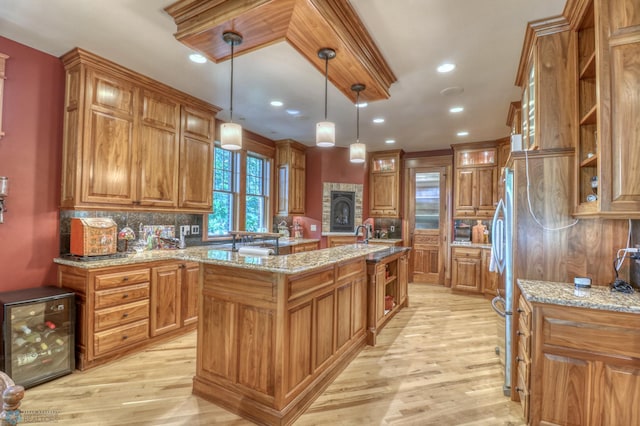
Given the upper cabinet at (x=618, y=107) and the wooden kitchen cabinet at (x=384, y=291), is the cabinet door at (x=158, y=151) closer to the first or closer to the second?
the wooden kitchen cabinet at (x=384, y=291)

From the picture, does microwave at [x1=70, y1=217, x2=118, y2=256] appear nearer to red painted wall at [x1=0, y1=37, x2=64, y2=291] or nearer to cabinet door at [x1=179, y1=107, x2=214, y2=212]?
red painted wall at [x1=0, y1=37, x2=64, y2=291]

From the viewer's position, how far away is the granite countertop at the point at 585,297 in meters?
1.75

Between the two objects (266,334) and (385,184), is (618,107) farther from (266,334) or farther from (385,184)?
(385,184)

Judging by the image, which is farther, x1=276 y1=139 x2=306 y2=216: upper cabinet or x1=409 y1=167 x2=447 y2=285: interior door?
x1=409 y1=167 x2=447 y2=285: interior door

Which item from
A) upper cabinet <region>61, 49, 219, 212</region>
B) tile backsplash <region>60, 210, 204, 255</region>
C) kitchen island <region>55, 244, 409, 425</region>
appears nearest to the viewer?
kitchen island <region>55, 244, 409, 425</region>

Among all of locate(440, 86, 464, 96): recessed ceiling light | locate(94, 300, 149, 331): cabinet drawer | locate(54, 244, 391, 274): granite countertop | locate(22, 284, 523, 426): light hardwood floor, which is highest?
locate(440, 86, 464, 96): recessed ceiling light

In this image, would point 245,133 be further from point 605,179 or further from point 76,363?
point 605,179

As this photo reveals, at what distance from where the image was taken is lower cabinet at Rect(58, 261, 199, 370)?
2.76 metres

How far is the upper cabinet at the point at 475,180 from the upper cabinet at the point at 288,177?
3103 millimetres

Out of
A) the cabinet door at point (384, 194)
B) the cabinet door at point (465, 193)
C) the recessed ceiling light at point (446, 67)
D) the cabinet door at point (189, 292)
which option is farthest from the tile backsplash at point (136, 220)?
the cabinet door at point (465, 193)

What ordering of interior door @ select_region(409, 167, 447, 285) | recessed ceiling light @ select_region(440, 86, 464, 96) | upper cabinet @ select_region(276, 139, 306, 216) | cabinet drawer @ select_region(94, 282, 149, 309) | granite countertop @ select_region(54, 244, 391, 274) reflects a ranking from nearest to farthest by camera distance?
granite countertop @ select_region(54, 244, 391, 274)
cabinet drawer @ select_region(94, 282, 149, 309)
recessed ceiling light @ select_region(440, 86, 464, 96)
upper cabinet @ select_region(276, 139, 306, 216)
interior door @ select_region(409, 167, 447, 285)

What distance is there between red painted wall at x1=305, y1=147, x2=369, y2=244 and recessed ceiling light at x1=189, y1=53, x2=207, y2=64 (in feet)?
11.8

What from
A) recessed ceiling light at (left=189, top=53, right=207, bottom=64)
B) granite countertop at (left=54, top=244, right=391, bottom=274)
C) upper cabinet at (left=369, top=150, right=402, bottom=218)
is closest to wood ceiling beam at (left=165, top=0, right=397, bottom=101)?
recessed ceiling light at (left=189, top=53, right=207, bottom=64)

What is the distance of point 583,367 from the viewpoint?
1.82 meters
